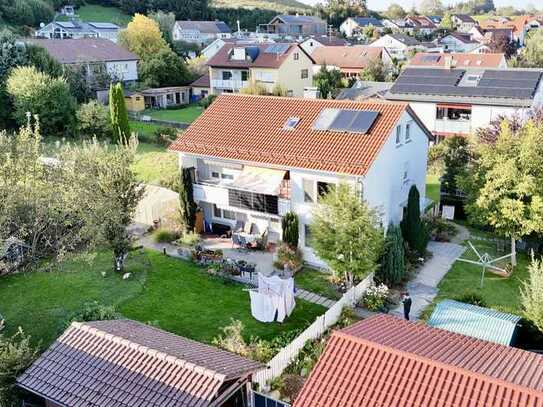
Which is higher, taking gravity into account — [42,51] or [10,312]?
[42,51]

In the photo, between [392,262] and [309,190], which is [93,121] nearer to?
[309,190]

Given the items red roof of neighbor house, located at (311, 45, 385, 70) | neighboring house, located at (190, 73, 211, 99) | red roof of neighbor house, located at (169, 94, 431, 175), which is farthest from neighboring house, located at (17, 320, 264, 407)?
red roof of neighbor house, located at (311, 45, 385, 70)

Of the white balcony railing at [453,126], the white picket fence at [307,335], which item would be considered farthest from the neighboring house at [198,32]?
the white picket fence at [307,335]

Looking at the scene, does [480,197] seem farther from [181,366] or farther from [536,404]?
[181,366]

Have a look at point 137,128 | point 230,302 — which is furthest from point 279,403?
point 137,128

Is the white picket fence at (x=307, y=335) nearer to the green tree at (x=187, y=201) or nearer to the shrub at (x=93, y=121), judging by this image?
the green tree at (x=187, y=201)
